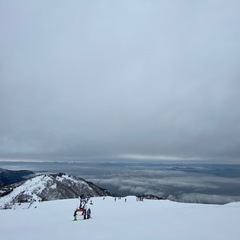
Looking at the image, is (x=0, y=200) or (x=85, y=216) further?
(x=0, y=200)

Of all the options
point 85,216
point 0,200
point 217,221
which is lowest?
point 0,200

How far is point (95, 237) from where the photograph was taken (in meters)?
16.7

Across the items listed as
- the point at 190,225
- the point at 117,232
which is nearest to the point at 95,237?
the point at 117,232

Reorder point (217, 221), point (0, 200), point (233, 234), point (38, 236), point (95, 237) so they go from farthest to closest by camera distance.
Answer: point (0, 200)
point (217, 221)
point (38, 236)
point (95, 237)
point (233, 234)

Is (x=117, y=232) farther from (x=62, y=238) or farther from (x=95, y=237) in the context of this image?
(x=62, y=238)

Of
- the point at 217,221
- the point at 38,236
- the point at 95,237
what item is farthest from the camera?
the point at 217,221

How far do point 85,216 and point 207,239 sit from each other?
53.6ft

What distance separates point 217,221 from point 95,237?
30.1ft

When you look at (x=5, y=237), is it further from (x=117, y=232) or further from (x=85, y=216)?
(x=85, y=216)

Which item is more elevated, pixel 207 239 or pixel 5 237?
pixel 207 239

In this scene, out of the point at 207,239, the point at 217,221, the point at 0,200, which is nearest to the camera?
the point at 207,239

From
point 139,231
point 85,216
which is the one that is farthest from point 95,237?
point 85,216

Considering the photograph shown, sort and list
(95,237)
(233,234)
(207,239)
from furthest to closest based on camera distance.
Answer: (95,237)
(233,234)
(207,239)

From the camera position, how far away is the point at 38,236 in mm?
18422
